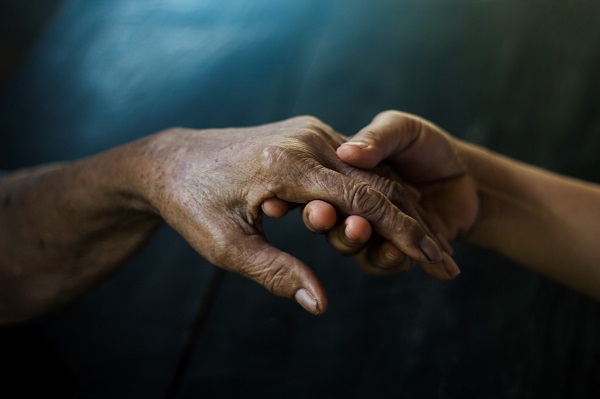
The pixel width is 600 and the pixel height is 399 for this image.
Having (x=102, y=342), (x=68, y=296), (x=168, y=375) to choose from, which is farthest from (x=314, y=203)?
(x=102, y=342)

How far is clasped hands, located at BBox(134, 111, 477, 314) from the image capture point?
0.90m

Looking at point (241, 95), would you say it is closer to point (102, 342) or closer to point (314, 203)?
point (102, 342)

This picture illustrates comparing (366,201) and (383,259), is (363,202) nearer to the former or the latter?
(366,201)

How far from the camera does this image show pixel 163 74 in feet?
7.89

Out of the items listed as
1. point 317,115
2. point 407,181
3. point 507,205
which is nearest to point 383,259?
point 407,181

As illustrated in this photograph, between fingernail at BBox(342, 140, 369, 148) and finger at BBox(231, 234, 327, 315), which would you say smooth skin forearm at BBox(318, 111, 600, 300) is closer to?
fingernail at BBox(342, 140, 369, 148)

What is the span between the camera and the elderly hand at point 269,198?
2.93 ft

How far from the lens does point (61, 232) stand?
126 centimetres

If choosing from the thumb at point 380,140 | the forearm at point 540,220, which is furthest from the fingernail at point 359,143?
the forearm at point 540,220

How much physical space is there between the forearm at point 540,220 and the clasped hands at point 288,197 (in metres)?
0.38

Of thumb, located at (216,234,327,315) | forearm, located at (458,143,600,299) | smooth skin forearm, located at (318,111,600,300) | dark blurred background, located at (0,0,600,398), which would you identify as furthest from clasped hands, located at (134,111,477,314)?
dark blurred background, located at (0,0,600,398)

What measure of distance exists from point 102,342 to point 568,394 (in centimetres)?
136

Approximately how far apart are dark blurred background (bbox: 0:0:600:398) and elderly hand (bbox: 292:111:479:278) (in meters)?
0.50

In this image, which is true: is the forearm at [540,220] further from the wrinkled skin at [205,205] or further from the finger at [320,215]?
the finger at [320,215]
